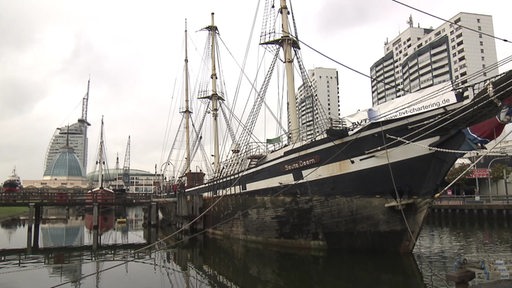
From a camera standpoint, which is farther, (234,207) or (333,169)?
(234,207)

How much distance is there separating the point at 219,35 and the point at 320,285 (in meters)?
34.7

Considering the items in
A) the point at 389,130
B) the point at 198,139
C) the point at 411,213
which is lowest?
the point at 411,213

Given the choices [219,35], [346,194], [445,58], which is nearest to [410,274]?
[346,194]

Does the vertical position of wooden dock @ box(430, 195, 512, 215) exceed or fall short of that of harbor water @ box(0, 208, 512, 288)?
it exceeds it

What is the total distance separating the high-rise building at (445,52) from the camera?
99.6 m

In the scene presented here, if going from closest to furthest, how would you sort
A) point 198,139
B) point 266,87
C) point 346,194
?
point 346,194
point 266,87
point 198,139

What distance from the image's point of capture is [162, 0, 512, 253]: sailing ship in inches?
582

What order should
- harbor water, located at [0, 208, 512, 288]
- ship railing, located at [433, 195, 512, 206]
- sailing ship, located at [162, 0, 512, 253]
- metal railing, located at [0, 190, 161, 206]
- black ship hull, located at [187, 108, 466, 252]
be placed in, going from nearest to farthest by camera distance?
1. harbor water, located at [0, 208, 512, 288]
2. sailing ship, located at [162, 0, 512, 253]
3. black ship hull, located at [187, 108, 466, 252]
4. metal railing, located at [0, 190, 161, 206]
5. ship railing, located at [433, 195, 512, 206]

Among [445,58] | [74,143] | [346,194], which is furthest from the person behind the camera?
[74,143]

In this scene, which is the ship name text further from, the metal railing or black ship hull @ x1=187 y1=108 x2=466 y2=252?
the metal railing

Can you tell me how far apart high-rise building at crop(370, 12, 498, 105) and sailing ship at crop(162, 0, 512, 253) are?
75207mm

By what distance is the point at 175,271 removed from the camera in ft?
56.0

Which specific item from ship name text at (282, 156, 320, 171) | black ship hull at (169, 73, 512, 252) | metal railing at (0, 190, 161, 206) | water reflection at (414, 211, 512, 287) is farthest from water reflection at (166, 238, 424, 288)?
metal railing at (0, 190, 161, 206)

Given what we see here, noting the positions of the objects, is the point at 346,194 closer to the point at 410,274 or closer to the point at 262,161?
the point at 410,274
